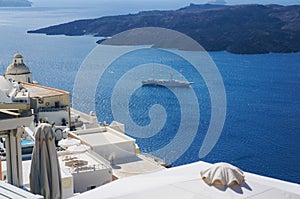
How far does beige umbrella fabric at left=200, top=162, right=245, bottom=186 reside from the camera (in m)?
5.34

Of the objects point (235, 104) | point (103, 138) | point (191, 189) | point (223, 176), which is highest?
point (223, 176)

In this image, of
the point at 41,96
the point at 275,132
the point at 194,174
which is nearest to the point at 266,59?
the point at 275,132

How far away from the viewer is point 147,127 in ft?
96.2

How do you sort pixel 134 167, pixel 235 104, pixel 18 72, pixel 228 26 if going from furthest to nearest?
pixel 228 26 < pixel 235 104 < pixel 18 72 < pixel 134 167

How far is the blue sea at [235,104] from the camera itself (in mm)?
24797

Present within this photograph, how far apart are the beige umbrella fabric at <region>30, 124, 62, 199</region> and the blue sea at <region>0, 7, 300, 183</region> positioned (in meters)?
17.1

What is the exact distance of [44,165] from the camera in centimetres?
591

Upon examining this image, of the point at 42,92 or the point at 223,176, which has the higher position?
the point at 223,176

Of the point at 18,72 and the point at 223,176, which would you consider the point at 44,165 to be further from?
the point at 18,72

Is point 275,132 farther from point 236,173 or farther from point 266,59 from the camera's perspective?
point 266,59

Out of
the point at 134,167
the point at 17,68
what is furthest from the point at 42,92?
the point at 134,167

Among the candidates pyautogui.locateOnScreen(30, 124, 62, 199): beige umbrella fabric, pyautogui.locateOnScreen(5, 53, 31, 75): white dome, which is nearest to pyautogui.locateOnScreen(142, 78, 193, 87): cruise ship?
pyautogui.locateOnScreen(5, 53, 31, 75): white dome

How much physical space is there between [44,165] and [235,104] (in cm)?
3224

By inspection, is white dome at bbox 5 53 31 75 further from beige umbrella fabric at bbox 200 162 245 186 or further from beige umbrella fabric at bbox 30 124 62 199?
beige umbrella fabric at bbox 200 162 245 186
